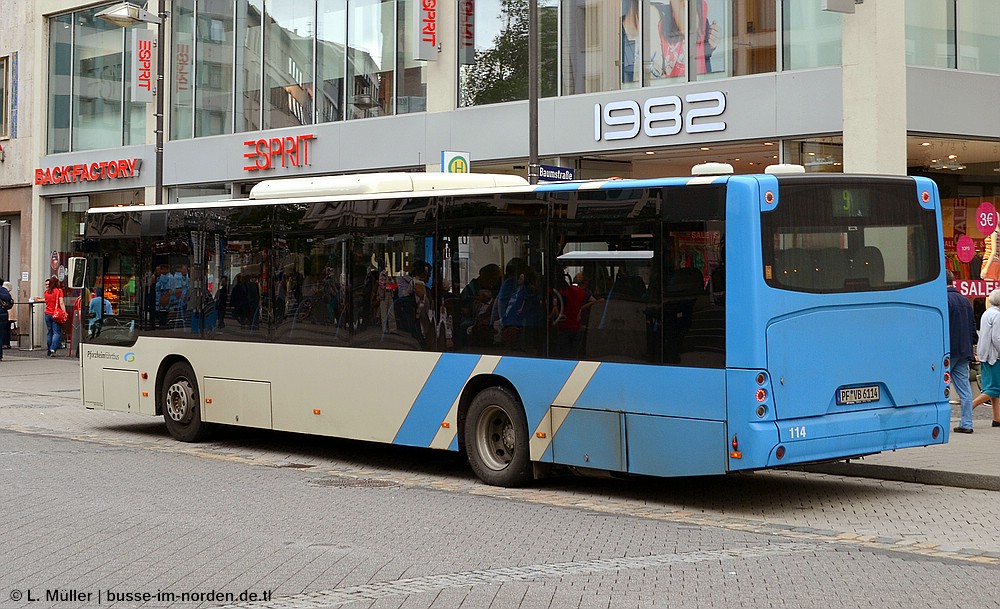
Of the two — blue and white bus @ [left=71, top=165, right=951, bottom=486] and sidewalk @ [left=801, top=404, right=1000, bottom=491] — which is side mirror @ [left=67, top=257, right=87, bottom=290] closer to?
blue and white bus @ [left=71, top=165, right=951, bottom=486]

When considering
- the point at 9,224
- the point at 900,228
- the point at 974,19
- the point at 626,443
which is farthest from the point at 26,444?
the point at 9,224

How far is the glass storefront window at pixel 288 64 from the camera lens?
28.1 metres

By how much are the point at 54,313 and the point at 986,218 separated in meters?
22.3

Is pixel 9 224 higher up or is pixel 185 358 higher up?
pixel 9 224

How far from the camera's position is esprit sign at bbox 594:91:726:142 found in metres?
20.4

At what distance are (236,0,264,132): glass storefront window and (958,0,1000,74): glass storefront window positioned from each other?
15.7 metres

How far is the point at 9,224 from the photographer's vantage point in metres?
37.7

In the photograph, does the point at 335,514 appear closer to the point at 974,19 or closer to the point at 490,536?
the point at 490,536

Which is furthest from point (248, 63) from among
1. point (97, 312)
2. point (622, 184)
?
point (622, 184)

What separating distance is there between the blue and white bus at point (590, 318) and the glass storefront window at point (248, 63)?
15.2 meters

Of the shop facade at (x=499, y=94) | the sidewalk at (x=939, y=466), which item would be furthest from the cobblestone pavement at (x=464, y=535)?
the shop facade at (x=499, y=94)

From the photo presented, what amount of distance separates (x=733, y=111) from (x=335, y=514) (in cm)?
1224

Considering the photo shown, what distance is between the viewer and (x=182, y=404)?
50.6 ft

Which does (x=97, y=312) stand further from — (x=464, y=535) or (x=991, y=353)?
(x=991, y=353)
